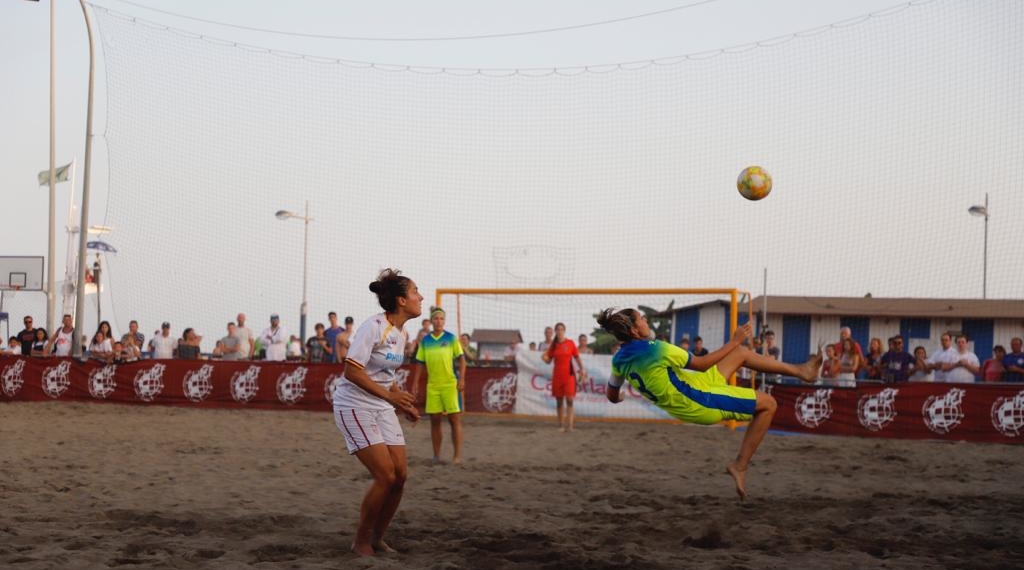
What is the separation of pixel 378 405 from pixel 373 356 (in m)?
0.29

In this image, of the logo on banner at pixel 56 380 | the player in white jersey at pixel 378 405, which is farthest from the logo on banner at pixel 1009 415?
the logo on banner at pixel 56 380

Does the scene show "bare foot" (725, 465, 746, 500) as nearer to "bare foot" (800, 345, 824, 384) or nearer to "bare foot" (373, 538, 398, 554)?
"bare foot" (800, 345, 824, 384)

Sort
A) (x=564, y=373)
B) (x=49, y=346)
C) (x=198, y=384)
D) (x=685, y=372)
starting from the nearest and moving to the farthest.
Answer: (x=685, y=372) < (x=564, y=373) < (x=198, y=384) < (x=49, y=346)

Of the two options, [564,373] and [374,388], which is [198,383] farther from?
[374,388]

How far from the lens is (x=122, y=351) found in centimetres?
1830

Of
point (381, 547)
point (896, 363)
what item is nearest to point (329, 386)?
point (896, 363)

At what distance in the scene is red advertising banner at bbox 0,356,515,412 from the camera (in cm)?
1723

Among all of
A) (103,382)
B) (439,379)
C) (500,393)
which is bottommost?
(103,382)

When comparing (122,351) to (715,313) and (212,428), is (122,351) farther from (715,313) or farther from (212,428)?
(715,313)

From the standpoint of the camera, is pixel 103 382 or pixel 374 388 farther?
pixel 103 382

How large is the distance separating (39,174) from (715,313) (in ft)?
70.7

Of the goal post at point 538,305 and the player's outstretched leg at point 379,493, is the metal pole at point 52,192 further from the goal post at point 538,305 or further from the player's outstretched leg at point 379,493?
the player's outstretched leg at point 379,493

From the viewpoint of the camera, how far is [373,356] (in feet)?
19.6

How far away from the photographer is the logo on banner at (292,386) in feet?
57.3
